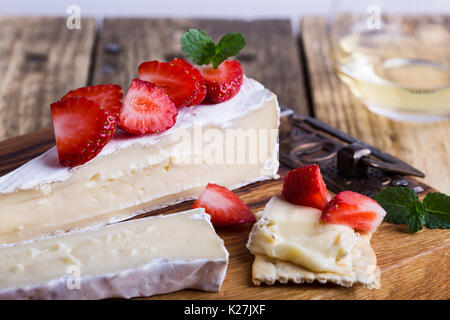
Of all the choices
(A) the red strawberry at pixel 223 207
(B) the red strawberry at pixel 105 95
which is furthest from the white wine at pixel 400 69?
(B) the red strawberry at pixel 105 95

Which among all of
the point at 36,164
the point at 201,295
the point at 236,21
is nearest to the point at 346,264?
the point at 201,295

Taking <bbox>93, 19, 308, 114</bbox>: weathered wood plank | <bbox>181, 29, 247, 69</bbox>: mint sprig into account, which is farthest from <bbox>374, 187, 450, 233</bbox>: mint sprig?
<bbox>93, 19, 308, 114</bbox>: weathered wood plank

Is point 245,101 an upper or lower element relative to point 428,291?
upper

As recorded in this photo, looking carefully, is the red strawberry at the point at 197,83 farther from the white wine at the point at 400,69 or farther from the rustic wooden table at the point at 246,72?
the white wine at the point at 400,69

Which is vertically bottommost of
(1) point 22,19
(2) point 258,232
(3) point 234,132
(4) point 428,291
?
(4) point 428,291

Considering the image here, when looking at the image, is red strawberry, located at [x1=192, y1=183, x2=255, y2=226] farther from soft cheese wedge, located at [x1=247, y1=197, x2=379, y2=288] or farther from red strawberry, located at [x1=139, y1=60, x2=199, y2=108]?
red strawberry, located at [x1=139, y1=60, x2=199, y2=108]

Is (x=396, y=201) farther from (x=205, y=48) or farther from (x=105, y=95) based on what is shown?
(x=105, y=95)

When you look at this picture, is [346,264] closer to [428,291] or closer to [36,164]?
[428,291]
